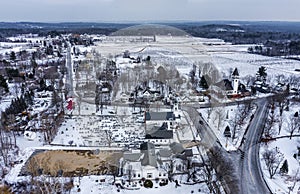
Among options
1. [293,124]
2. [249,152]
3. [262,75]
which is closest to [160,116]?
[249,152]

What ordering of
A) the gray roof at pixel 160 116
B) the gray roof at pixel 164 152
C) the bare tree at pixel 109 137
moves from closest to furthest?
the gray roof at pixel 164 152 → the bare tree at pixel 109 137 → the gray roof at pixel 160 116

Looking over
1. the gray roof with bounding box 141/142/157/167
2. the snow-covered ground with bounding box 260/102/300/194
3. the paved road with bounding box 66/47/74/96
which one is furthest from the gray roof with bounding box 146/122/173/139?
the paved road with bounding box 66/47/74/96

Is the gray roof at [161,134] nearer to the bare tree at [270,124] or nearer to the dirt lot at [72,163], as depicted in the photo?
the dirt lot at [72,163]

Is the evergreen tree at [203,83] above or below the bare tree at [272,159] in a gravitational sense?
above

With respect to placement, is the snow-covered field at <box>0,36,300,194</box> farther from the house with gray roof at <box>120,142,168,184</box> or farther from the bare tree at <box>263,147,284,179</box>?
the house with gray roof at <box>120,142,168,184</box>

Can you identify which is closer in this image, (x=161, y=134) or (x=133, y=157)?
(x=133, y=157)

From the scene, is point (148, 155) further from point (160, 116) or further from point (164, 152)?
point (160, 116)

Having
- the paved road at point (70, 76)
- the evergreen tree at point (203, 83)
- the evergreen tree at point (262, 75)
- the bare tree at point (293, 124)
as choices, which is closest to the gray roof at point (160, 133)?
the bare tree at point (293, 124)
